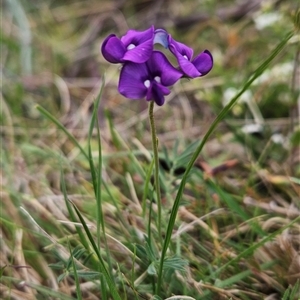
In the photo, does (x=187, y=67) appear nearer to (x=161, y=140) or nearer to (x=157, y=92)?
(x=157, y=92)

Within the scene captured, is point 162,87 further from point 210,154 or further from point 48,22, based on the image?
point 48,22

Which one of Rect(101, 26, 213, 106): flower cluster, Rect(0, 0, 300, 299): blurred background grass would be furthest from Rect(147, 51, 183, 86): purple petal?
Rect(0, 0, 300, 299): blurred background grass

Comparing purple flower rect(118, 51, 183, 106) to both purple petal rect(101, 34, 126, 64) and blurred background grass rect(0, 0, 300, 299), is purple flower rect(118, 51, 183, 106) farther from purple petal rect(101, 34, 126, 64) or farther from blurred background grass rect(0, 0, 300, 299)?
blurred background grass rect(0, 0, 300, 299)

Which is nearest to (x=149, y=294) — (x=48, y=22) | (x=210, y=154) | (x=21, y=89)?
(x=210, y=154)

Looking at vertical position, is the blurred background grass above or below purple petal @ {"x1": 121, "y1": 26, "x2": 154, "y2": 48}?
below

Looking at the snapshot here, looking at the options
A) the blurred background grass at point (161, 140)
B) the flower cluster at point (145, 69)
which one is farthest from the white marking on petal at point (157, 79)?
the blurred background grass at point (161, 140)

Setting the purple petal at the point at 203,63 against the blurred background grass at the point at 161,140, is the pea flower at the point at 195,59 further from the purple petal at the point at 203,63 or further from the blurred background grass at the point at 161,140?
the blurred background grass at the point at 161,140
